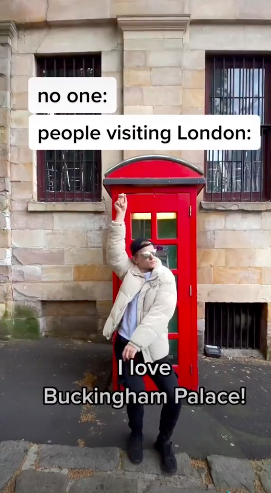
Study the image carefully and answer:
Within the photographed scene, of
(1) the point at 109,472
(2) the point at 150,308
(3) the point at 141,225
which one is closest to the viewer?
(1) the point at 109,472

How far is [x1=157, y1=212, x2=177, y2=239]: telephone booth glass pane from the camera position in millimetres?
3430

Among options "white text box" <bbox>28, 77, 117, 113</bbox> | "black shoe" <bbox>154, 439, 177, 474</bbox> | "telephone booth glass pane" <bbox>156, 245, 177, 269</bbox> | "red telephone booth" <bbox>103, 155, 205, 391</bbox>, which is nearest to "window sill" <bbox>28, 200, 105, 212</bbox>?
"white text box" <bbox>28, 77, 117, 113</bbox>

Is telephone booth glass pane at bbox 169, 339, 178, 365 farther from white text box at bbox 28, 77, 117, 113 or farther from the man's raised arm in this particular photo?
white text box at bbox 28, 77, 117, 113

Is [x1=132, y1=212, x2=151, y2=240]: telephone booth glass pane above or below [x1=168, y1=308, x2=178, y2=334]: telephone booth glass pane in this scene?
above

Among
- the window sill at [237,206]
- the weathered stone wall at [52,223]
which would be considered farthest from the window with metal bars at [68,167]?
the window sill at [237,206]

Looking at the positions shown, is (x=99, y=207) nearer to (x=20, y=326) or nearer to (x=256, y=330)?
(x=20, y=326)

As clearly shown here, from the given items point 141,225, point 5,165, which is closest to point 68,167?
point 5,165

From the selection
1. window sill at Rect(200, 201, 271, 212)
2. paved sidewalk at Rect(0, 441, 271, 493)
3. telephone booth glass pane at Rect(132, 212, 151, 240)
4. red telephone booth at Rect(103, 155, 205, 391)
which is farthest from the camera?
window sill at Rect(200, 201, 271, 212)

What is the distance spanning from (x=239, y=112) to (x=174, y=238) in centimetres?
288

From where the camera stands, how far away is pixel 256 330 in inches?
204

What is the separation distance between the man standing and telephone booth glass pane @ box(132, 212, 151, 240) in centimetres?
68

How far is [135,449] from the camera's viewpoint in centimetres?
264

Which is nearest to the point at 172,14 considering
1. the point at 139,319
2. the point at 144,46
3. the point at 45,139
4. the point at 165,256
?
the point at 144,46

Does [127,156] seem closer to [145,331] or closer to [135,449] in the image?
[145,331]
